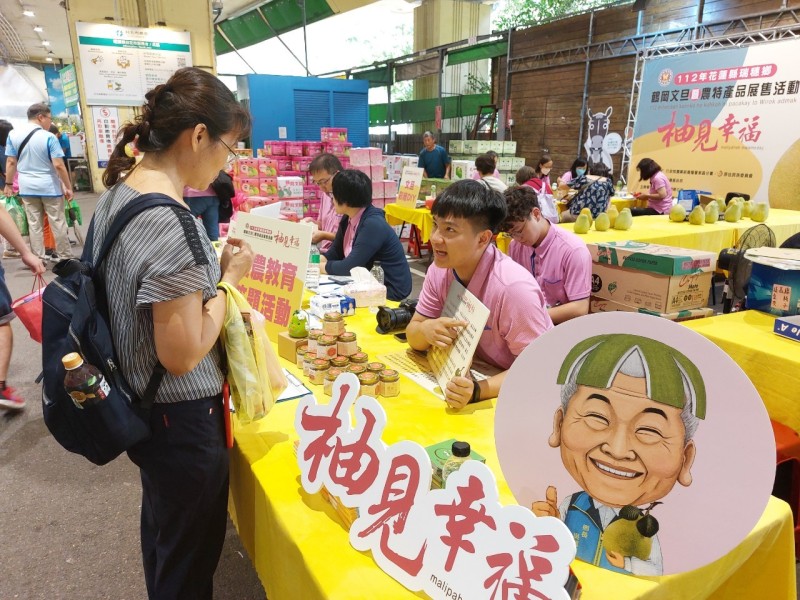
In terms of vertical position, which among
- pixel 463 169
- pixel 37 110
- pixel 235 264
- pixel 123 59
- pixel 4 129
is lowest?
pixel 235 264

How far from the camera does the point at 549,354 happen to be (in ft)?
2.77

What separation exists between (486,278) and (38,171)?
5969 millimetres

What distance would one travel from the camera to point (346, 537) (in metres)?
0.97

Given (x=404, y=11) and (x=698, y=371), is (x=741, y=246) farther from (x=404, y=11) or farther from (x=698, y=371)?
(x=404, y=11)

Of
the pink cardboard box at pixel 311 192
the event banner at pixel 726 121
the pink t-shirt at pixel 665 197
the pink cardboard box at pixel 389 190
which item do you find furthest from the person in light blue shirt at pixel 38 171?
the event banner at pixel 726 121

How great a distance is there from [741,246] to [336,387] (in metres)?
2.67

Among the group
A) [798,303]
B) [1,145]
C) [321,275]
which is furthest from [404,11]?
[798,303]

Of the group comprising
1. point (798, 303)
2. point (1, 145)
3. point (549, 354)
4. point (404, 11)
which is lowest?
point (798, 303)

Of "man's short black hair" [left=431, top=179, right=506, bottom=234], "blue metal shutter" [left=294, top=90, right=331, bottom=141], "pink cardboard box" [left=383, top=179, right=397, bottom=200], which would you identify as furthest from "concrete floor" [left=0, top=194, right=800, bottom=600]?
"blue metal shutter" [left=294, top=90, right=331, bottom=141]

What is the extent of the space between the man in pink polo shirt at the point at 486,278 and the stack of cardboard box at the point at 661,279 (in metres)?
1.10

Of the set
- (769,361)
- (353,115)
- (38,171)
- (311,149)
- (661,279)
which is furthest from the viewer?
(353,115)

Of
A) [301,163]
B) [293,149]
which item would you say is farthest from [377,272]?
[293,149]

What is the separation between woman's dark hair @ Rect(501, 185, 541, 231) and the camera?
2.41 m

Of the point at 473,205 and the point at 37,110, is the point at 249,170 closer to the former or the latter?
the point at 37,110
